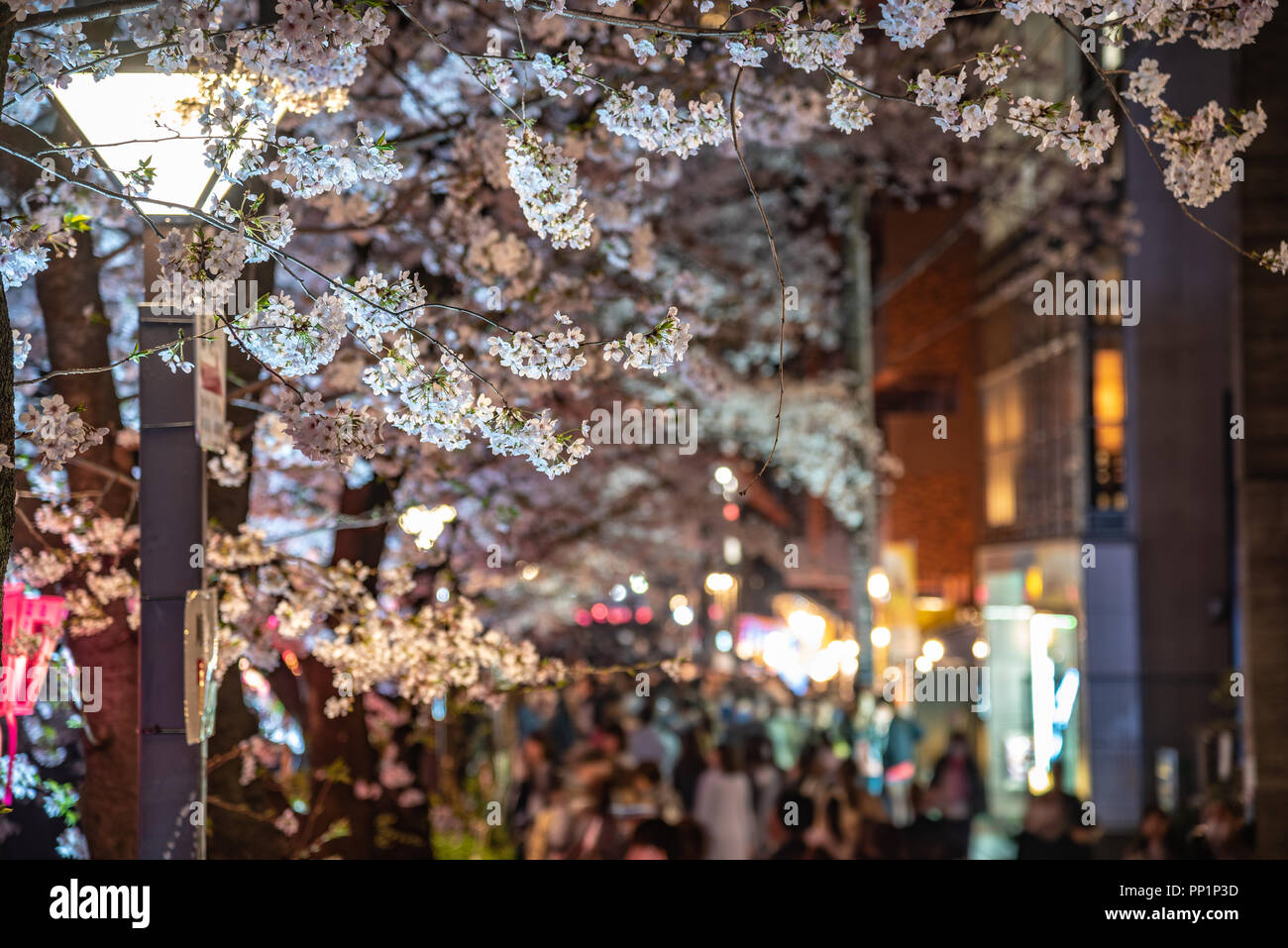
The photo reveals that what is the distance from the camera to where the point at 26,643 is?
6043 millimetres

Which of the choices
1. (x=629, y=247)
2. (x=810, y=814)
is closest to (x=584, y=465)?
(x=810, y=814)

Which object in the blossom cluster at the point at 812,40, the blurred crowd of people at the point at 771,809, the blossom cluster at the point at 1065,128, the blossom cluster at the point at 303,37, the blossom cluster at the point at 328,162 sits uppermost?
the blossom cluster at the point at 812,40

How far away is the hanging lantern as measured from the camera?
5.89 metres

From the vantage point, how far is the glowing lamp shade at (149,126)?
4168 mm

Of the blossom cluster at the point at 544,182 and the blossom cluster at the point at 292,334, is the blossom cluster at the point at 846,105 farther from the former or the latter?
the blossom cluster at the point at 292,334

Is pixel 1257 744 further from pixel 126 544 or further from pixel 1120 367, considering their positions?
pixel 1120 367

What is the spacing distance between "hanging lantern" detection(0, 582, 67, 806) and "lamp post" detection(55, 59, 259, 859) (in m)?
1.87

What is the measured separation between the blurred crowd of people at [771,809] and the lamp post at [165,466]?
506 cm

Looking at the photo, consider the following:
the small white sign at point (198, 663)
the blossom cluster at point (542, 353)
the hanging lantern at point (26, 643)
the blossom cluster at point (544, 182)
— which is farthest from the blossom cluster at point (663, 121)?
the hanging lantern at point (26, 643)

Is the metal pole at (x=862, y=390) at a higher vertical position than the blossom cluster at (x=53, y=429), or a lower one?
higher

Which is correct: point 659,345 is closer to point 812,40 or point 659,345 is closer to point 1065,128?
point 812,40

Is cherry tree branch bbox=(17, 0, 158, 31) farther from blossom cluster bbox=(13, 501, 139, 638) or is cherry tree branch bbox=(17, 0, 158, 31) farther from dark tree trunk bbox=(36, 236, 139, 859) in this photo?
blossom cluster bbox=(13, 501, 139, 638)

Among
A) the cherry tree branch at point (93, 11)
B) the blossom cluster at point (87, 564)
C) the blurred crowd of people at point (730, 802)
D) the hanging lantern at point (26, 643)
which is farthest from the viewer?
the blurred crowd of people at point (730, 802)
